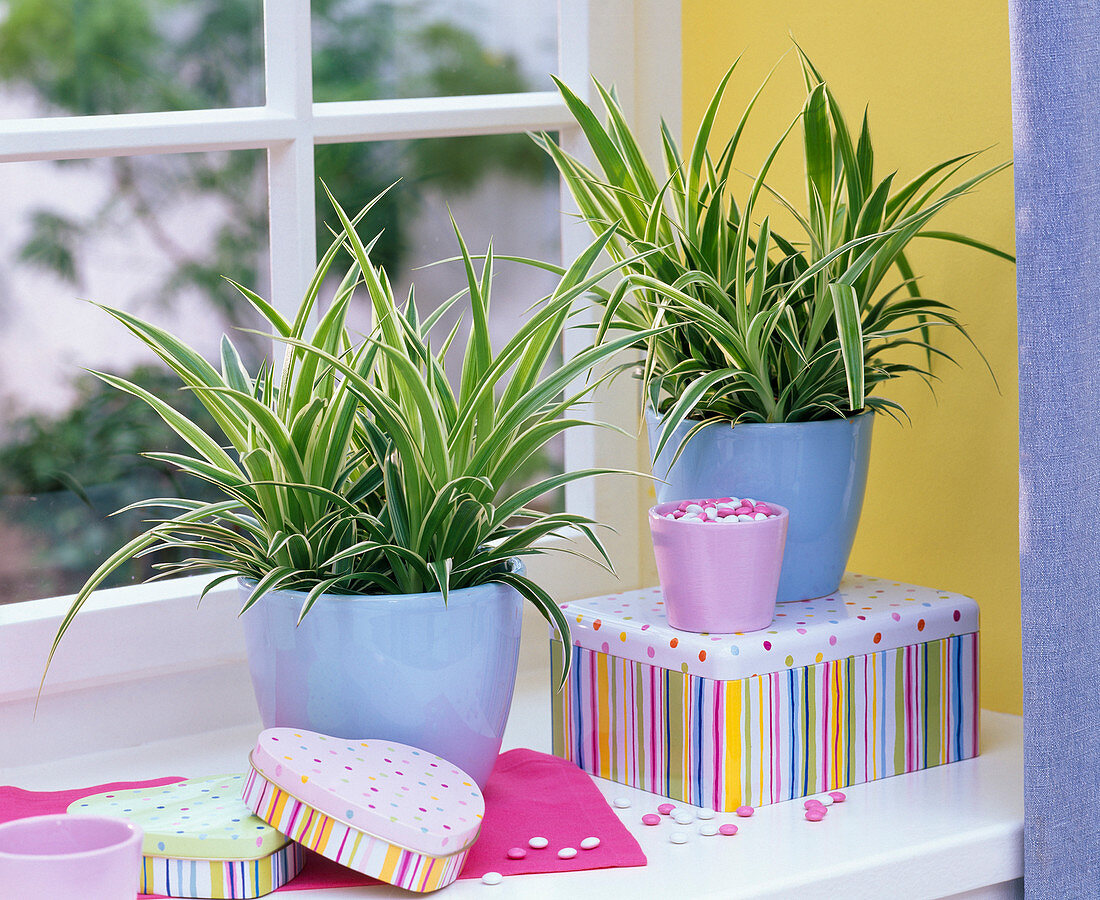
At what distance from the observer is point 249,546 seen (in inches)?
37.1

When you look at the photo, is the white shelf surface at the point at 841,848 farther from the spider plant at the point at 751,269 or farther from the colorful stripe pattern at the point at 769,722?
the spider plant at the point at 751,269

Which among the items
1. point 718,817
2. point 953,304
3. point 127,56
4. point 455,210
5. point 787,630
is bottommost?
point 718,817

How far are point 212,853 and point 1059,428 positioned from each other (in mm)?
600

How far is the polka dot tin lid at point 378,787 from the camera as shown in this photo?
769mm

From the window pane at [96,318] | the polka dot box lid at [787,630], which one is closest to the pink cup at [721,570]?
the polka dot box lid at [787,630]

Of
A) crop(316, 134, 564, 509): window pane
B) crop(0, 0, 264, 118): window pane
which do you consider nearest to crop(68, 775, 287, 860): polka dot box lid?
crop(316, 134, 564, 509): window pane

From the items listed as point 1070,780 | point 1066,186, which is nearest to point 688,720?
point 1070,780

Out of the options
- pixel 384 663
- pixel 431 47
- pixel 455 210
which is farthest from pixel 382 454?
pixel 431 47

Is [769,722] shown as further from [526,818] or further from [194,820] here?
[194,820]

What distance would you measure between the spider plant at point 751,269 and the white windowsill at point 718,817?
0.29m

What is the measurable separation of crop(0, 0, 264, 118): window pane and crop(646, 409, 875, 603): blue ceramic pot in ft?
2.89

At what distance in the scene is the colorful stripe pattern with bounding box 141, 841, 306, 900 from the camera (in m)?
0.79

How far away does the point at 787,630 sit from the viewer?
37.7 inches

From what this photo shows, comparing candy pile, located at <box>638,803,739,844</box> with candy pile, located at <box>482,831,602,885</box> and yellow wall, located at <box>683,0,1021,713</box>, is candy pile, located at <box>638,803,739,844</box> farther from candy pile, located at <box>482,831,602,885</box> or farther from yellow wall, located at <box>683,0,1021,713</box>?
yellow wall, located at <box>683,0,1021,713</box>
